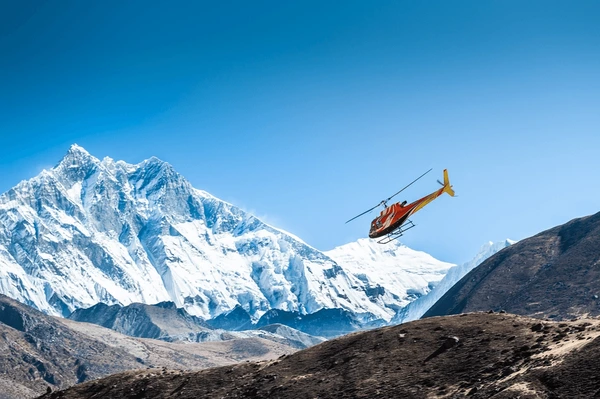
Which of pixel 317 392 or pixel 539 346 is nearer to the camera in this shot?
pixel 539 346

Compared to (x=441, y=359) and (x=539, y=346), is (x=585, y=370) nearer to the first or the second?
(x=539, y=346)

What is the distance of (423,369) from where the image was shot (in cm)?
6297

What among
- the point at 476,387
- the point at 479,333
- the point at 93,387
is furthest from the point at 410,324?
the point at 93,387

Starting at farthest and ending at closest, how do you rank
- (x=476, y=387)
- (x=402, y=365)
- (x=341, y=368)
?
(x=341, y=368) < (x=402, y=365) < (x=476, y=387)

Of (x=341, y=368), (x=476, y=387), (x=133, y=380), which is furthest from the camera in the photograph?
(x=133, y=380)

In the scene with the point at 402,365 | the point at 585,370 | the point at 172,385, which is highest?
the point at 172,385

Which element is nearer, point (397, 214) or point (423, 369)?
point (423, 369)

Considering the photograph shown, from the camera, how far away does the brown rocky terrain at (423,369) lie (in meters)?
52.7

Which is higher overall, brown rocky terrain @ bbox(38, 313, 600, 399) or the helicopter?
the helicopter

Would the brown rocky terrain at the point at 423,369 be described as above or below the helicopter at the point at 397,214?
below

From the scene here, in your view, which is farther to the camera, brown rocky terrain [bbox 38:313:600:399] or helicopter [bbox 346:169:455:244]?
helicopter [bbox 346:169:455:244]

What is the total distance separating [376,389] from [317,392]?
6.03 meters

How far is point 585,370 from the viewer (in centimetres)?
5100

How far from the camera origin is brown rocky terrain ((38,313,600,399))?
52719mm
